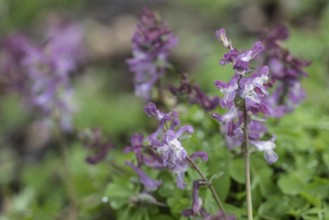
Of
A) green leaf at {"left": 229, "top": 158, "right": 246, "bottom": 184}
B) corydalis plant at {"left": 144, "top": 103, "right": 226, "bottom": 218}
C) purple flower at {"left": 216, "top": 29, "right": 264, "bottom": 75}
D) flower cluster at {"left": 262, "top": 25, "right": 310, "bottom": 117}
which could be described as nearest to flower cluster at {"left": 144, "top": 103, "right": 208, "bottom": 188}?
corydalis plant at {"left": 144, "top": 103, "right": 226, "bottom": 218}

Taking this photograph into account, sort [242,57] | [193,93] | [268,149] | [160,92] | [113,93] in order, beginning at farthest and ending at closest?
1. [113,93]
2. [160,92]
3. [193,93]
4. [268,149]
5. [242,57]

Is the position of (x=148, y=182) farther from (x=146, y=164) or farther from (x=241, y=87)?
(x=241, y=87)

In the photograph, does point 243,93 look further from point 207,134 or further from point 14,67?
point 14,67

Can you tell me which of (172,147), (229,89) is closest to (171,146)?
(172,147)

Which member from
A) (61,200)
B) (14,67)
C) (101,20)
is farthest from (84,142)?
(101,20)

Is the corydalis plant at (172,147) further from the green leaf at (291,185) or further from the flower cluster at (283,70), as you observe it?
the flower cluster at (283,70)

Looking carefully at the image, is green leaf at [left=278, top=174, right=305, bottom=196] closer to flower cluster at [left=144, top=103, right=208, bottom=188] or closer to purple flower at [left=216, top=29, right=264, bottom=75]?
flower cluster at [left=144, top=103, right=208, bottom=188]

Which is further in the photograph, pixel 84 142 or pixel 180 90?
pixel 84 142
